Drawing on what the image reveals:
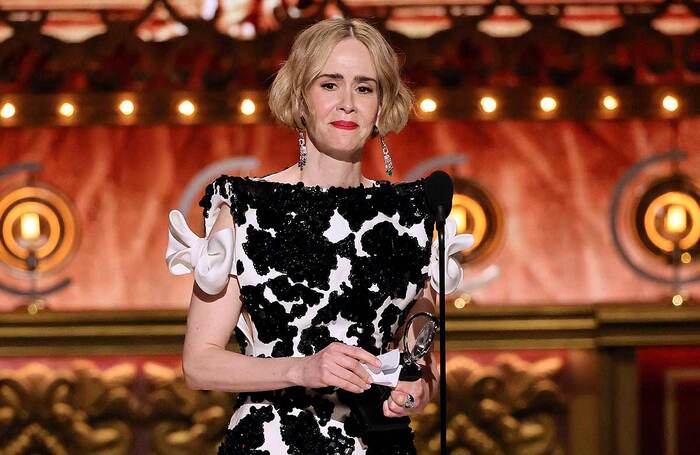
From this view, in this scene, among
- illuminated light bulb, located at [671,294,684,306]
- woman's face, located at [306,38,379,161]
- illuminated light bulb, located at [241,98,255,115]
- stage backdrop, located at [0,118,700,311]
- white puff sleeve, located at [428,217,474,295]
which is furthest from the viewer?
stage backdrop, located at [0,118,700,311]

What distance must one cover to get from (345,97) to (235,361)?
0.48m

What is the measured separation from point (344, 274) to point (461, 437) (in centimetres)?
258

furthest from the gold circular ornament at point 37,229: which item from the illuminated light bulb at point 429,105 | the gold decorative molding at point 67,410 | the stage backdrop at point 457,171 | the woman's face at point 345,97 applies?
the woman's face at point 345,97

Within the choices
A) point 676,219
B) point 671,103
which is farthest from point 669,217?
point 671,103

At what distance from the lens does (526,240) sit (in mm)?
5539

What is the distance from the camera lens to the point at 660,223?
5359 mm

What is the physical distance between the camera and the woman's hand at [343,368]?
200 centimetres

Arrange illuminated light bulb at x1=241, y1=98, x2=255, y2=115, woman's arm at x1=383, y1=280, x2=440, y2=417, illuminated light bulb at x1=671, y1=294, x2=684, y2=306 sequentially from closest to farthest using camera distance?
woman's arm at x1=383, y1=280, x2=440, y2=417 < illuminated light bulb at x1=671, y1=294, x2=684, y2=306 < illuminated light bulb at x1=241, y1=98, x2=255, y2=115

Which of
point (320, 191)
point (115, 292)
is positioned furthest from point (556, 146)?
point (320, 191)

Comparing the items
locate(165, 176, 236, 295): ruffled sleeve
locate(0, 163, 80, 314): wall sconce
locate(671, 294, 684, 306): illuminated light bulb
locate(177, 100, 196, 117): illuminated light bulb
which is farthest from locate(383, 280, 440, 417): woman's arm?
locate(0, 163, 80, 314): wall sconce

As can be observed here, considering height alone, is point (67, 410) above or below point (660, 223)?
below

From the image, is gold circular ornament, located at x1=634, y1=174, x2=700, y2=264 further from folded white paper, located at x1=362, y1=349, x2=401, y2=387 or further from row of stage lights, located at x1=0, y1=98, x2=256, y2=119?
folded white paper, located at x1=362, y1=349, x2=401, y2=387

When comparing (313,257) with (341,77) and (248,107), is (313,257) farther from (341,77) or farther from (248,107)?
(248,107)

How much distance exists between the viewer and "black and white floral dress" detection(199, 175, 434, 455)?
226 centimetres
